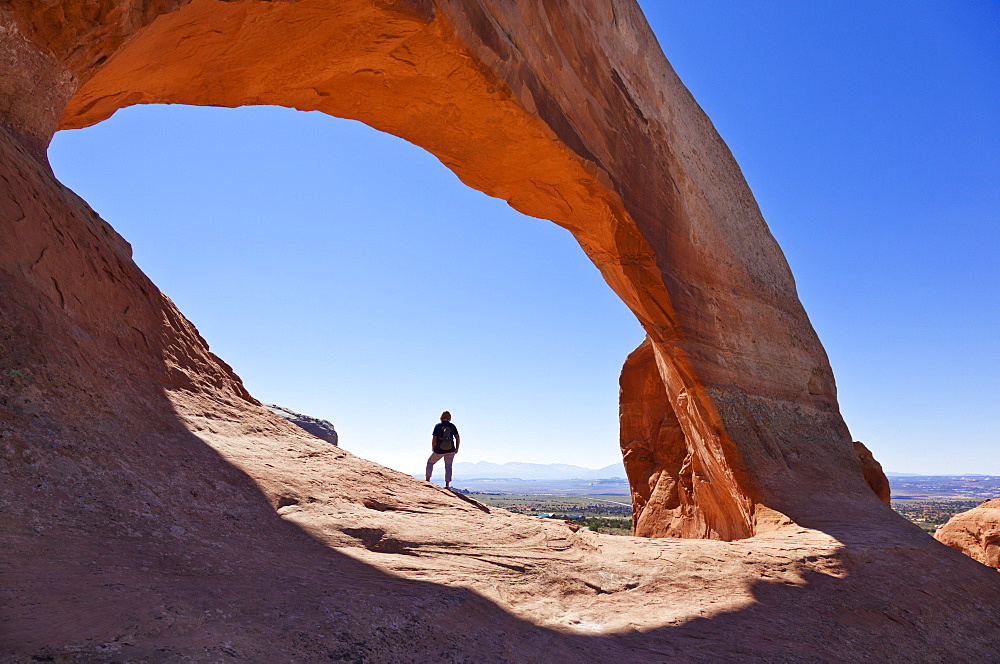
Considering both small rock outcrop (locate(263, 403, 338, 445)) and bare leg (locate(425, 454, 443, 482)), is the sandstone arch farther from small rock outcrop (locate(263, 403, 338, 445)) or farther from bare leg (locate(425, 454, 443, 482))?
small rock outcrop (locate(263, 403, 338, 445))

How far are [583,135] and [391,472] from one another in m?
6.30

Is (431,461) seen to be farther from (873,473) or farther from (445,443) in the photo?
(873,473)

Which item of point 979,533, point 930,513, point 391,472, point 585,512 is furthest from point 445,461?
point 585,512

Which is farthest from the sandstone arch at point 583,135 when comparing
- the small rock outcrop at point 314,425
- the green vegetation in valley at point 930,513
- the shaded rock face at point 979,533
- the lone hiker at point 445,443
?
the green vegetation in valley at point 930,513

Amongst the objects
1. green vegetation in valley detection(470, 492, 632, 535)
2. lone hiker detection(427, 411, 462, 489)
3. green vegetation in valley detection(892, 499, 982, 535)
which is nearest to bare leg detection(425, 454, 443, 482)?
lone hiker detection(427, 411, 462, 489)

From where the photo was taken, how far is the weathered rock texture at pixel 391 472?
141 inches

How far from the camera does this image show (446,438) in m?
9.25

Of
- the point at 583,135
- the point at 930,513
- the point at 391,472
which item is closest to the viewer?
the point at 391,472

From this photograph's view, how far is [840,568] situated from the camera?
7.86 metres

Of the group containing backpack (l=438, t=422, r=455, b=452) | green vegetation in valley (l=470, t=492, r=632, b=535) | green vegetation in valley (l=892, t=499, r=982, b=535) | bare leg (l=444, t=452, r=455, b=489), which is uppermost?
backpack (l=438, t=422, r=455, b=452)

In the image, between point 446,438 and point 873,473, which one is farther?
point 873,473

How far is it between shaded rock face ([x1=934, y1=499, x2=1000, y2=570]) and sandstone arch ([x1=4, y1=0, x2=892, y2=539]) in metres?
5.56

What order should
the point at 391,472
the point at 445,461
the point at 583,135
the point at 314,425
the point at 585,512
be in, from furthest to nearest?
the point at 585,512
the point at 314,425
the point at 583,135
the point at 445,461
the point at 391,472

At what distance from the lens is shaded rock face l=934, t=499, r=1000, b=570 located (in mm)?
15039
